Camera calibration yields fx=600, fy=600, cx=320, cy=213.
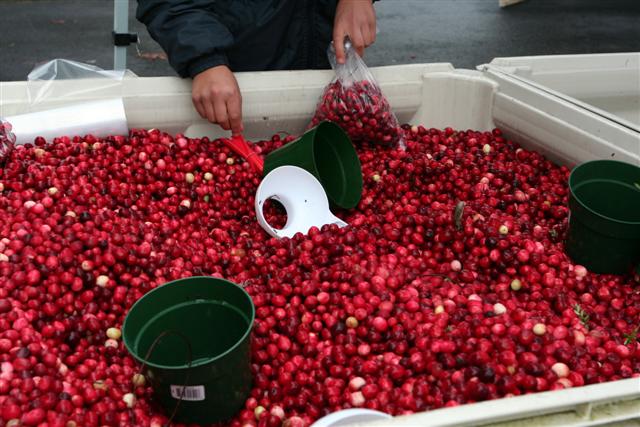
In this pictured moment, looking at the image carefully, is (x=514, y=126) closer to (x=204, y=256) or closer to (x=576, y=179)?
(x=576, y=179)

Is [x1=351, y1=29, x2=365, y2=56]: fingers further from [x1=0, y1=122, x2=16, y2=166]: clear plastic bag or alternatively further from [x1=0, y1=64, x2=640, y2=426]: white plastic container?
[x1=0, y1=122, x2=16, y2=166]: clear plastic bag

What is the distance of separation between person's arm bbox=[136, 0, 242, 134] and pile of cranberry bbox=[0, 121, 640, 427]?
305 mm

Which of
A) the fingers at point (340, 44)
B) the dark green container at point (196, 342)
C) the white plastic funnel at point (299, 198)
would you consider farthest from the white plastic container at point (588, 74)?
the dark green container at point (196, 342)

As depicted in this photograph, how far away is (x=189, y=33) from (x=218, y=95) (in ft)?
1.25

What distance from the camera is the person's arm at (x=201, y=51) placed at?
3135mm

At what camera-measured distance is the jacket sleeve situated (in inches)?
124

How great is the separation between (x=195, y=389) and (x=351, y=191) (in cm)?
168

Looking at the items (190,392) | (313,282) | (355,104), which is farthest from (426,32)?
(190,392)

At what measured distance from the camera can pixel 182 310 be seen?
2.07 m

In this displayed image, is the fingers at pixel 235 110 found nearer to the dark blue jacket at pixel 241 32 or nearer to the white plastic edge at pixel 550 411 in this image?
the dark blue jacket at pixel 241 32

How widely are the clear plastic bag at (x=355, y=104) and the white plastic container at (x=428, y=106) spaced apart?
246mm

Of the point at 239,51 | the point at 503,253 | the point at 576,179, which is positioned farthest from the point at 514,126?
the point at 239,51

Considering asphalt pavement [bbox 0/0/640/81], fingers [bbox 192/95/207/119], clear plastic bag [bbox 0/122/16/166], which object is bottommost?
asphalt pavement [bbox 0/0/640/81]

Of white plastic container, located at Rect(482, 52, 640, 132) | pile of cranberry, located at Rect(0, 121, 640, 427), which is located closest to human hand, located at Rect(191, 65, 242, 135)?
pile of cranberry, located at Rect(0, 121, 640, 427)
